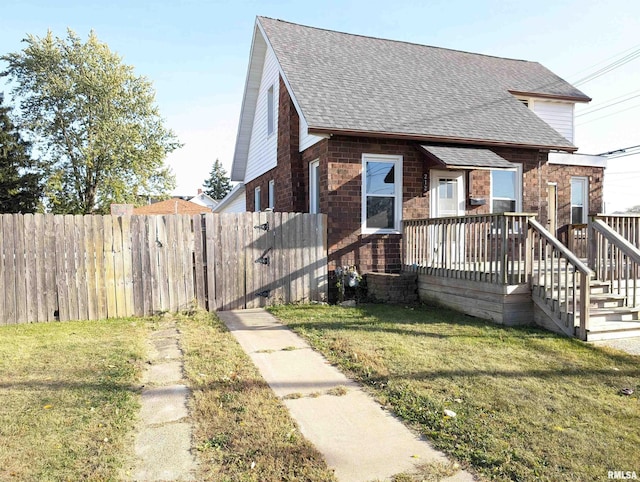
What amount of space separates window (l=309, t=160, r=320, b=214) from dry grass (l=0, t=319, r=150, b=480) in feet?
18.5

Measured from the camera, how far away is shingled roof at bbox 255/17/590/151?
33.9 ft

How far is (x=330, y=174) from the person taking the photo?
1002 cm

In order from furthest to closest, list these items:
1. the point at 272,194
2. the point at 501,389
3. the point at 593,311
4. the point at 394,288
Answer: the point at 272,194 → the point at 394,288 → the point at 593,311 → the point at 501,389

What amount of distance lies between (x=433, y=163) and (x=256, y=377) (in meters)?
7.10

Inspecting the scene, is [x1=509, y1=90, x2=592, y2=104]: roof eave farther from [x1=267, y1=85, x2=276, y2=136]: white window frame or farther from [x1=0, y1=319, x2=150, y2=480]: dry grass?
[x1=0, y1=319, x2=150, y2=480]: dry grass

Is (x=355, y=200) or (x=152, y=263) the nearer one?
(x=152, y=263)

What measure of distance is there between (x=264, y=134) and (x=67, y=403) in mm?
11733

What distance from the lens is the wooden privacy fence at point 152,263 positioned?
7.89 meters

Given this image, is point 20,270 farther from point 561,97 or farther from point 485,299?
point 561,97

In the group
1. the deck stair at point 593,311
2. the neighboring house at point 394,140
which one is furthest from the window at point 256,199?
the deck stair at point 593,311

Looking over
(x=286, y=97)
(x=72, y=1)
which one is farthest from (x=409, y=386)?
(x=72, y=1)

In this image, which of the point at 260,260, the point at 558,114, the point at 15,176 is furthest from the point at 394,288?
the point at 15,176

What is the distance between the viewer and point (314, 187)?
1154cm

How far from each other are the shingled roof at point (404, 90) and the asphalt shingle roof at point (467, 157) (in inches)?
9.6
